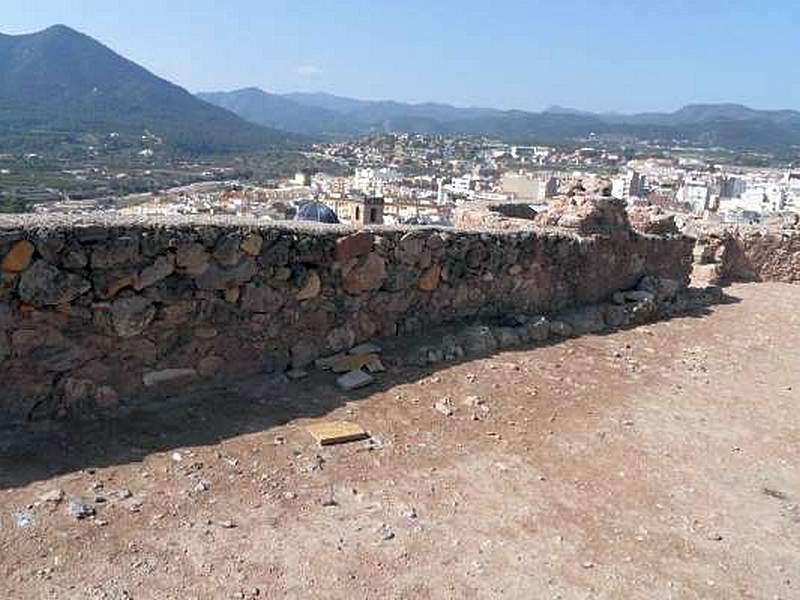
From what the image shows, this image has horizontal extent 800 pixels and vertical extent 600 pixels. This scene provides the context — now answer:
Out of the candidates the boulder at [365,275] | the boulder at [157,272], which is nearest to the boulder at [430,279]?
the boulder at [365,275]

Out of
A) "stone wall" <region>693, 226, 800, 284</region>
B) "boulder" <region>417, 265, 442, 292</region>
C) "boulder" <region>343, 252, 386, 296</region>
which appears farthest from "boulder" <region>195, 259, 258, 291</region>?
"stone wall" <region>693, 226, 800, 284</region>

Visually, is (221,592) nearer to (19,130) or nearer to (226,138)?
(19,130)

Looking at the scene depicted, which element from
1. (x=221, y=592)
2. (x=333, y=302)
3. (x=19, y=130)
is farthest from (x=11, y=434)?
(x=19, y=130)

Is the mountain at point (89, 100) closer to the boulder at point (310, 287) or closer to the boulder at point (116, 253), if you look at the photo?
the boulder at point (310, 287)

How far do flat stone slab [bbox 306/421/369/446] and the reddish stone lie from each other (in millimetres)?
1748

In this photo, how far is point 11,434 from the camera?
16.0 feet

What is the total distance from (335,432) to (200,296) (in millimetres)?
1581

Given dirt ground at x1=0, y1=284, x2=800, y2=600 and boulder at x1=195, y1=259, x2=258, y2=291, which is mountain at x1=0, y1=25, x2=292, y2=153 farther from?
dirt ground at x1=0, y1=284, x2=800, y2=600

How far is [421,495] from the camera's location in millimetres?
4730

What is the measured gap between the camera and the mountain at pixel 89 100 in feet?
438

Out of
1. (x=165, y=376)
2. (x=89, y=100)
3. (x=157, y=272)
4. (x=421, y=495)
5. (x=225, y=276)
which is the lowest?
(x=89, y=100)

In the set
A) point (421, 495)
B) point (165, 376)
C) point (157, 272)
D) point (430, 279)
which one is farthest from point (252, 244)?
point (421, 495)

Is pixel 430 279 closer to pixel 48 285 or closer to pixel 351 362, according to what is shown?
pixel 351 362

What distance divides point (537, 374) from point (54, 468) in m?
4.30
